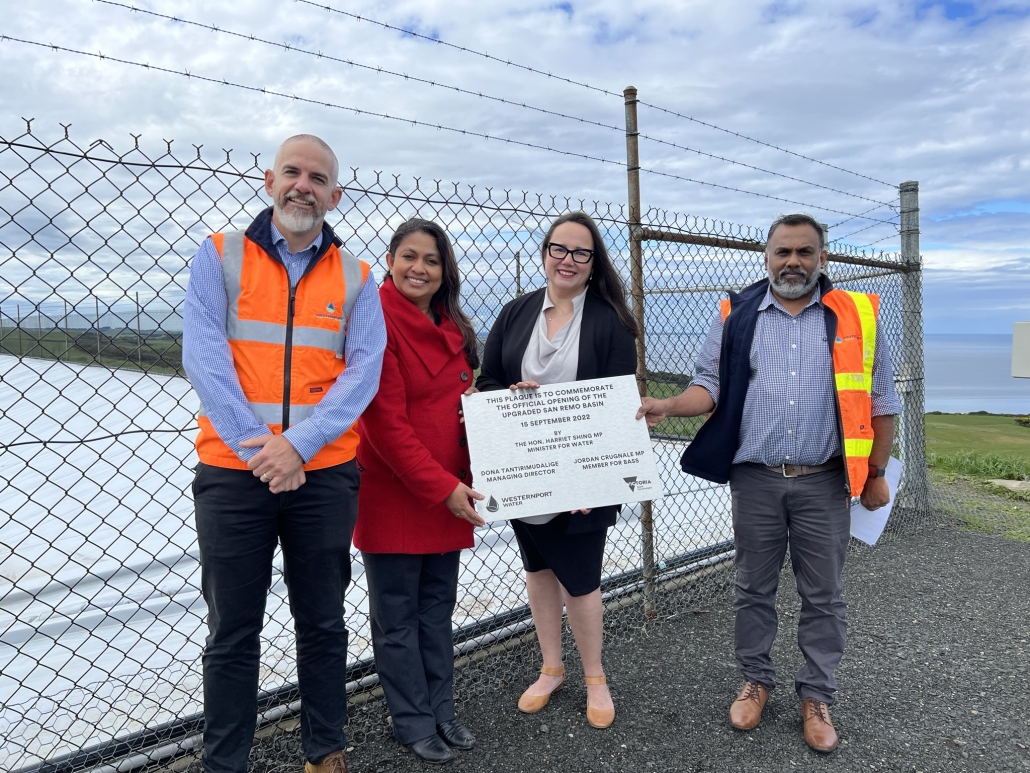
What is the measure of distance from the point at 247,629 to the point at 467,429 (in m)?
1.06

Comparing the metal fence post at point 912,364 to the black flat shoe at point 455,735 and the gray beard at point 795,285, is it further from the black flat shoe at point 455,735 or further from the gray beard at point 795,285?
the black flat shoe at point 455,735

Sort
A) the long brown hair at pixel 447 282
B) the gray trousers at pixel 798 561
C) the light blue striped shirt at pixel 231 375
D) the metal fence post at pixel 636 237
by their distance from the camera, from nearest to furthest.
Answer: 1. the light blue striped shirt at pixel 231 375
2. the long brown hair at pixel 447 282
3. the gray trousers at pixel 798 561
4. the metal fence post at pixel 636 237

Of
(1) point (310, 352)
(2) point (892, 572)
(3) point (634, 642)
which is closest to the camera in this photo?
(1) point (310, 352)

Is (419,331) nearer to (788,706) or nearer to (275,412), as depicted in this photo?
(275,412)

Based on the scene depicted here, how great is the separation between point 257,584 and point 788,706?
2496mm

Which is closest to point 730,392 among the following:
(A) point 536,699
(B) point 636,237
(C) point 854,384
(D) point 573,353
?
(C) point 854,384

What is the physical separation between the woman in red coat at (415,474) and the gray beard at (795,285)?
1.36 m

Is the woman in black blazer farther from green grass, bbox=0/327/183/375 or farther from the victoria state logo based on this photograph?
green grass, bbox=0/327/183/375

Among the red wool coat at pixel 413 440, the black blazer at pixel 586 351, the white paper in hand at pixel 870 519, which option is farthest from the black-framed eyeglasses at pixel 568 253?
the white paper in hand at pixel 870 519

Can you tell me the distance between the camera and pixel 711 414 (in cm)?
323

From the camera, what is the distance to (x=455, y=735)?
2941 mm

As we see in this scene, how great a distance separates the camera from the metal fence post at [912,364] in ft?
21.3

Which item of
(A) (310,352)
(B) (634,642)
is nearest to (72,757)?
(A) (310,352)

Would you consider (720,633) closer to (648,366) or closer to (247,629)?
(648,366)
